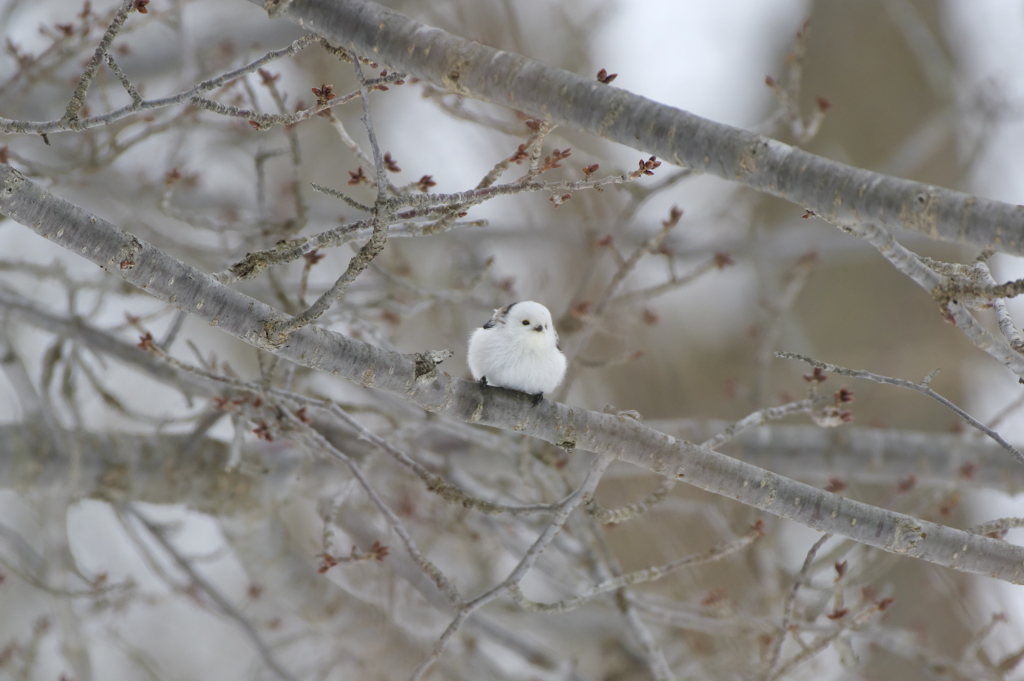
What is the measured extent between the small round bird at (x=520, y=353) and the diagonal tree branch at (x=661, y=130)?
1046 millimetres

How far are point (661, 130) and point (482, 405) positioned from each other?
3.27ft

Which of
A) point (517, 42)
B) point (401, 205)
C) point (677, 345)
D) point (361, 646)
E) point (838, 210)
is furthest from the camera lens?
point (677, 345)

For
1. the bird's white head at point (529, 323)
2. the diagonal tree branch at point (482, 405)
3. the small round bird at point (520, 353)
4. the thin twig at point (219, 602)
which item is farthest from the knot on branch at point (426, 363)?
the thin twig at point (219, 602)

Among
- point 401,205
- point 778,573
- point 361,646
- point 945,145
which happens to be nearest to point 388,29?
point 401,205

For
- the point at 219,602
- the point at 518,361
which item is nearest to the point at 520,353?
the point at 518,361

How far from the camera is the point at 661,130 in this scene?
1.79 meters

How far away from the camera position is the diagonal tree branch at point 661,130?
157 centimetres

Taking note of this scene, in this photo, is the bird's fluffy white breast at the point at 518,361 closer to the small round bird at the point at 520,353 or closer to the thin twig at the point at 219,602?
the small round bird at the point at 520,353

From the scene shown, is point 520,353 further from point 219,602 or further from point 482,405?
point 219,602

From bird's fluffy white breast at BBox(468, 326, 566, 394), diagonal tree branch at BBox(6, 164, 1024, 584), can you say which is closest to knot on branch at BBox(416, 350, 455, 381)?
diagonal tree branch at BBox(6, 164, 1024, 584)

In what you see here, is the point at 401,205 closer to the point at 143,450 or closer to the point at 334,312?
the point at 334,312

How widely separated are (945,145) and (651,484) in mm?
4938

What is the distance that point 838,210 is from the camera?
5.41 feet

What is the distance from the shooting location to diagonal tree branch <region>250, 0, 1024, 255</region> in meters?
1.57
